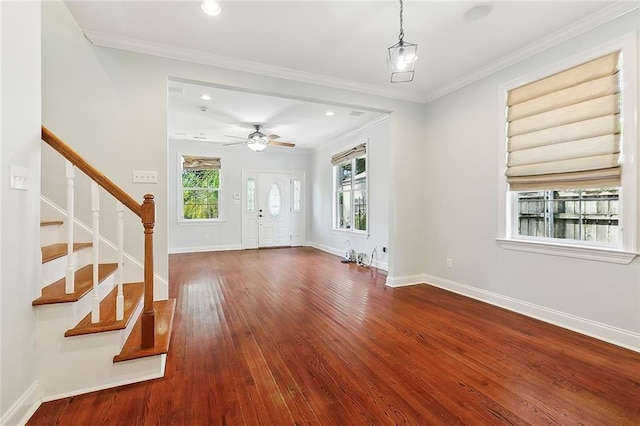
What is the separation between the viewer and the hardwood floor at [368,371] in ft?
5.24

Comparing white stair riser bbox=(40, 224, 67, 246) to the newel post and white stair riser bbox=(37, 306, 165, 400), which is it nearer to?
white stair riser bbox=(37, 306, 165, 400)

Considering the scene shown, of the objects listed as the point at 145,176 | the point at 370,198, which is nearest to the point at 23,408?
the point at 145,176

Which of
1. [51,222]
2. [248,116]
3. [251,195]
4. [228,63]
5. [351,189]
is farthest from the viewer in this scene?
[251,195]

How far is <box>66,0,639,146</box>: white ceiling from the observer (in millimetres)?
2389

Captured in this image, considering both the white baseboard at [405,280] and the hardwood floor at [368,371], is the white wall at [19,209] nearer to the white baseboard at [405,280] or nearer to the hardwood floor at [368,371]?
the hardwood floor at [368,371]

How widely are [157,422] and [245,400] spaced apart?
455 millimetres

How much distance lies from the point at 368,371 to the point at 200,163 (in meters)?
6.79

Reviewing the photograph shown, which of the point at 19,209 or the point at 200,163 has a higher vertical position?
the point at 200,163

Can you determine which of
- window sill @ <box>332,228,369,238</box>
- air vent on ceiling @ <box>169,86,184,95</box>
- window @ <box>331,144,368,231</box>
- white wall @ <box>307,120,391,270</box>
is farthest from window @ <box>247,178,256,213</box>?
air vent on ceiling @ <box>169,86,184,95</box>

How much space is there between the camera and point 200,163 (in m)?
7.40

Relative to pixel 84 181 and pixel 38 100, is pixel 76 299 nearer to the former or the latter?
pixel 38 100

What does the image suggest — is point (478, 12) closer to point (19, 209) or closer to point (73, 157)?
point (73, 157)

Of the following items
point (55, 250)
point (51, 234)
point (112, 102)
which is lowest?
point (55, 250)

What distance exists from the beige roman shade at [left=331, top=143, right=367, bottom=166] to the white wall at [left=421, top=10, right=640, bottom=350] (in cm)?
182
